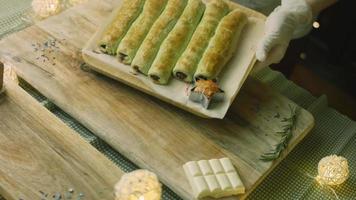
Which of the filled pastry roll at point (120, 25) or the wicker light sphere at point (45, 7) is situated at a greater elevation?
the filled pastry roll at point (120, 25)

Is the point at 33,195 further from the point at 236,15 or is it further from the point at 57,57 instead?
the point at 236,15

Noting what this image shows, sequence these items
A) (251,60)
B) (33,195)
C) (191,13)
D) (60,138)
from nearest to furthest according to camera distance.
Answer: (33,195), (60,138), (251,60), (191,13)

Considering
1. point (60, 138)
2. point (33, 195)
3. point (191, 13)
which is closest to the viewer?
A: point (33, 195)

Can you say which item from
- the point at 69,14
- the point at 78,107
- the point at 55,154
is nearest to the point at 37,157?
the point at 55,154

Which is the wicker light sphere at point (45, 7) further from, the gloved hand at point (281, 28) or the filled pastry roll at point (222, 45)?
the gloved hand at point (281, 28)

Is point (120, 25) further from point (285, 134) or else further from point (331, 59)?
point (331, 59)

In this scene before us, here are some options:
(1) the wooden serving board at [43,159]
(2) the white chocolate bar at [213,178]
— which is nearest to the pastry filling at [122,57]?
(1) the wooden serving board at [43,159]

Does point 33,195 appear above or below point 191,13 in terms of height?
below

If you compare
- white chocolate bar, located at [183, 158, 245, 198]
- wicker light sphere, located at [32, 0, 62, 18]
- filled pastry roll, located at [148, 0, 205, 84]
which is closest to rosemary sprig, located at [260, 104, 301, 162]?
white chocolate bar, located at [183, 158, 245, 198]
